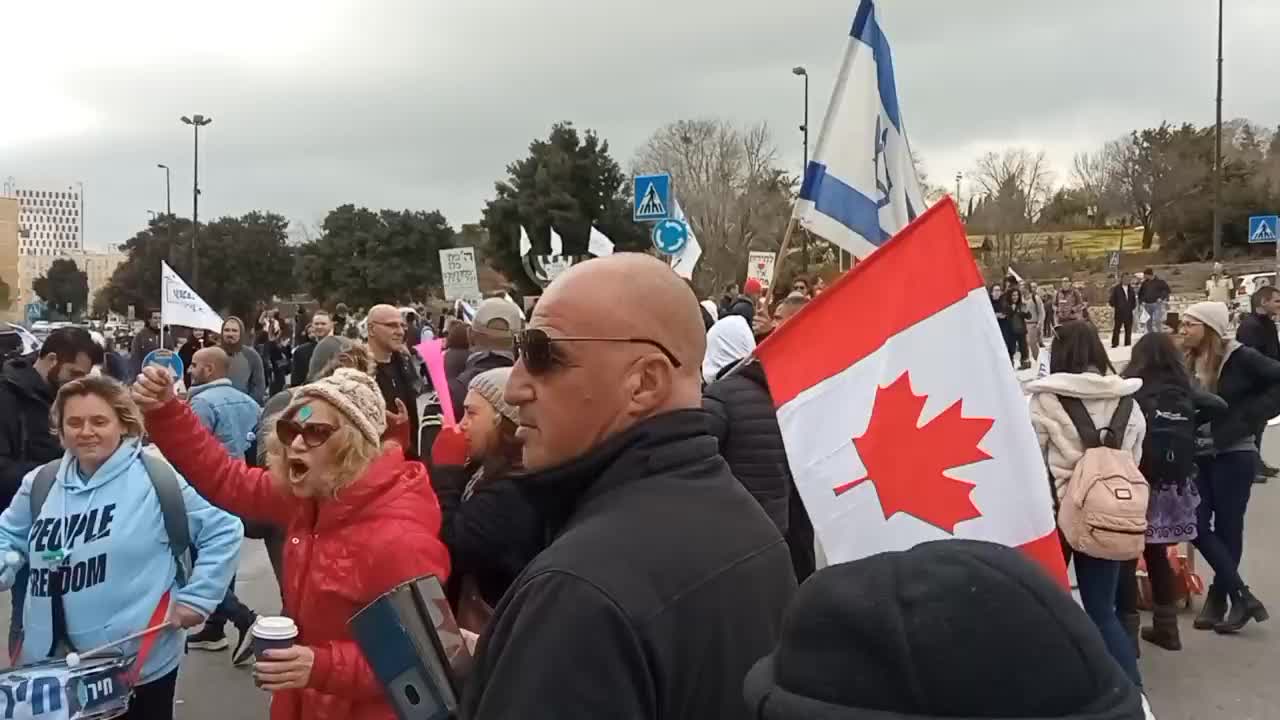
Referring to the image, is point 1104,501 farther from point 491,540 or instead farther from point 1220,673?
point 491,540

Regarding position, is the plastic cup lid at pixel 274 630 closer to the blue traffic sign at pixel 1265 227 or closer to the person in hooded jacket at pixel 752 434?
the person in hooded jacket at pixel 752 434

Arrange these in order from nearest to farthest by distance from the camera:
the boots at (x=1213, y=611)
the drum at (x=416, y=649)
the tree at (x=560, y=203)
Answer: the drum at (x=416, y=649), the boots at (x=1213, y=611), the tree at (x=560, y=203)

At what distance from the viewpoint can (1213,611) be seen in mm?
6680

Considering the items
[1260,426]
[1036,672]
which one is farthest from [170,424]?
[1260,426]

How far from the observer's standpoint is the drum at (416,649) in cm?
229

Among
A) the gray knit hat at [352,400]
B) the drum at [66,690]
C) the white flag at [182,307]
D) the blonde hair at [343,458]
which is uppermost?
the white flag at [182,307]

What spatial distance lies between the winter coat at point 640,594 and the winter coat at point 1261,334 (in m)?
10.5

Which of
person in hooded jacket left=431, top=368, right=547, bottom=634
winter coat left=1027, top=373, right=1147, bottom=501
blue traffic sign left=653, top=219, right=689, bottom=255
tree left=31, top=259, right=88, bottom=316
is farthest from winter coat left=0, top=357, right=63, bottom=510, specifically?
tree left=31, top=259, right=88, bottom=316

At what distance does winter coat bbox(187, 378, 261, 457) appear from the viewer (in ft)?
21.1

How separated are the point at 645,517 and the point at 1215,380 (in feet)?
22.1

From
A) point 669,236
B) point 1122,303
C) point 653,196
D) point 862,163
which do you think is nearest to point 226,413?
point 862,163

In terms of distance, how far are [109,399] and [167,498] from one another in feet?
1.34

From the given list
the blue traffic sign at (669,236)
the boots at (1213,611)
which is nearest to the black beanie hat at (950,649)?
the boots at (1213,611)

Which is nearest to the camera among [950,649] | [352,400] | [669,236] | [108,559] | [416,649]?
[950,649]
